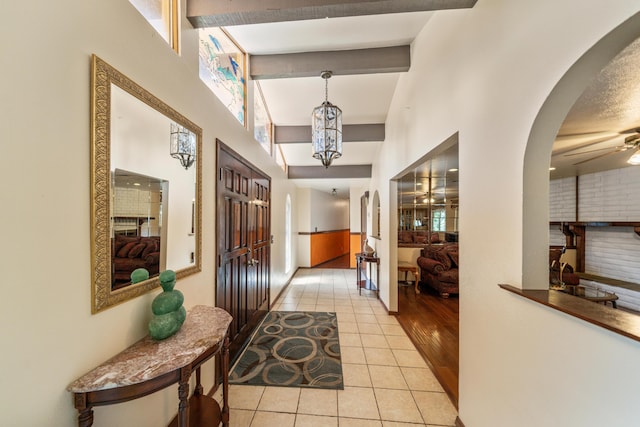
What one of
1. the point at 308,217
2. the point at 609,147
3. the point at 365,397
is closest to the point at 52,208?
the point at 365,397

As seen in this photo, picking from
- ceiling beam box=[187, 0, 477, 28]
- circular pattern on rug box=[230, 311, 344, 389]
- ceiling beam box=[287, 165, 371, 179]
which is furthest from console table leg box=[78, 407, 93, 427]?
ceiling beam box=[287, 165, 371, 179]

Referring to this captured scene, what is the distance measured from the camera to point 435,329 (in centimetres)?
305

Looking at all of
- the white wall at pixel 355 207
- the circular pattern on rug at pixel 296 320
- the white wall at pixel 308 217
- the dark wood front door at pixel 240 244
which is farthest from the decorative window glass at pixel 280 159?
the circular pattern on rug at pixel 296 320

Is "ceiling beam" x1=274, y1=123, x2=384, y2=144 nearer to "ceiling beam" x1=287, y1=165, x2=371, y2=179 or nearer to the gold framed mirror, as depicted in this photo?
"ceiling beam" x1=287, y1=165, x2=371, y2=179

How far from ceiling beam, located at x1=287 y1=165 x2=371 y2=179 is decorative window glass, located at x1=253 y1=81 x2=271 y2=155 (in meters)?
1.58

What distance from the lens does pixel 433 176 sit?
15.5ft

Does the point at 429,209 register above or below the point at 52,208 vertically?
above

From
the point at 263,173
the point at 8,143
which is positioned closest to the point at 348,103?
the point at 263,173

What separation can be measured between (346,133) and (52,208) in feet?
12.5

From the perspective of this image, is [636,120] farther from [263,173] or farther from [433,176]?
[263,173]

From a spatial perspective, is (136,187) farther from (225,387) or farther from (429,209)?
(429,209)

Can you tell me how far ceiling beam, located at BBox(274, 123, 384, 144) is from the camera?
4035mm

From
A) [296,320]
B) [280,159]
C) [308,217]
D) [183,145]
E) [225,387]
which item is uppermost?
[280,159]

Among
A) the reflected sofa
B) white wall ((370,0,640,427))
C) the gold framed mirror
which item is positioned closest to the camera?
white wall ((370,0,640,427))
